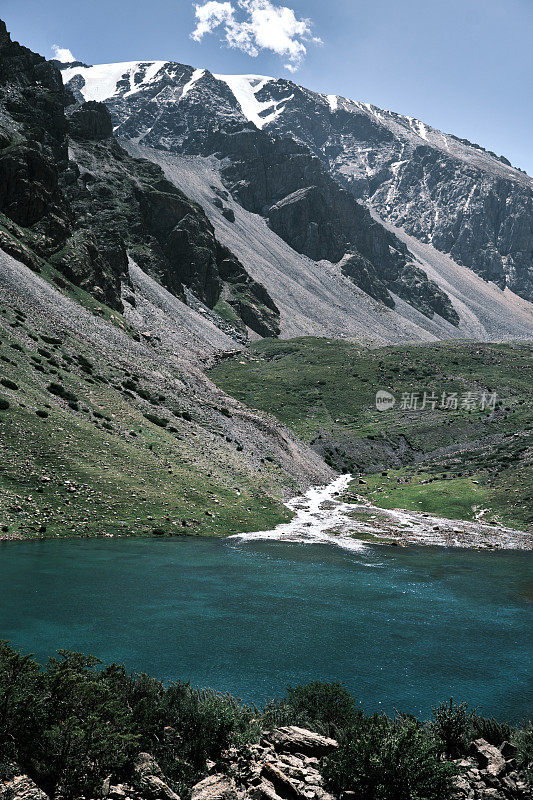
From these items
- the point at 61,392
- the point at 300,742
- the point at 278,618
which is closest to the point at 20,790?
the point at 300,742

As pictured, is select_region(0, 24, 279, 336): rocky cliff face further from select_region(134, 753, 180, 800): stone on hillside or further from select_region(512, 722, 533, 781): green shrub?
select_region(512, 722, 533, 781): green shrub

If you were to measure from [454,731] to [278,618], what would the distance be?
1527 cm

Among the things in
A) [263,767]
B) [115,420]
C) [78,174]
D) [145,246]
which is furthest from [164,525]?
[78,174]

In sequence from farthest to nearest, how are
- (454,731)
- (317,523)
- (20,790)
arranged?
1. (317,523)
2. (454,731)
3. (20,790)

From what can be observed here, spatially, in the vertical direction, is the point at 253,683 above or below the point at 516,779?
below

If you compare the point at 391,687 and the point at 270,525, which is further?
the point at 270,525

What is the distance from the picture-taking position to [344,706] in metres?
19.2

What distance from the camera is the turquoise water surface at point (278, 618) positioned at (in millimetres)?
23844

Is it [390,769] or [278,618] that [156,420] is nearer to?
[278,618]

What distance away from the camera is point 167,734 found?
1591 cm

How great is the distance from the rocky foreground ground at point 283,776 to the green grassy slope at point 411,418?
2442 inches

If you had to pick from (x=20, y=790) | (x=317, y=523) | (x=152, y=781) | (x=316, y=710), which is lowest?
(x=317, y=523)

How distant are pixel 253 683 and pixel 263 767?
867 centimetres

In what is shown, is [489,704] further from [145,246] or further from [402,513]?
[145,246]
